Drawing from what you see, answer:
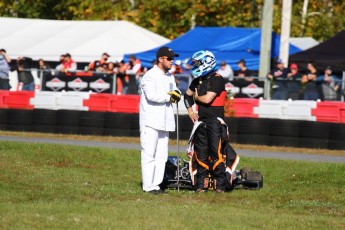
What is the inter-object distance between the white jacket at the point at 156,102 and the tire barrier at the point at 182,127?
9859 mm

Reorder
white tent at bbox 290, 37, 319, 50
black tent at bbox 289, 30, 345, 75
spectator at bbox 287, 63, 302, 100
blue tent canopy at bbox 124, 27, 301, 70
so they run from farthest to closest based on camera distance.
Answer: white tent at bbox 290, 37, 319, 50 < blue tent canopy at bbox 124, 27, 301, 70 < black tent at bbox 289, 30, 345, 75 < spectator at bbox 287, 63, 302, 100

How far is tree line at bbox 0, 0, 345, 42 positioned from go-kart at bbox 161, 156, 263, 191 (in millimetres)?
33959

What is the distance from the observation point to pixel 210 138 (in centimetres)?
1384

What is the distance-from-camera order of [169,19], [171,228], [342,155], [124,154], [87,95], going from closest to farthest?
1. [171,228]
2. [124,154]
3. [342,155]
4. [87,95]
5. [169,19]

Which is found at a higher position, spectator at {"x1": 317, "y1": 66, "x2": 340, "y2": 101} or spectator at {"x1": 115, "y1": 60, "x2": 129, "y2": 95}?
spectator at {"x1": 317, "y1": 66, "x2": 340, "y2": 101}

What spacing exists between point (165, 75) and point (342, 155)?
30.2 feet

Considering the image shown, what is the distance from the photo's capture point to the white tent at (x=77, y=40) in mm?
37625

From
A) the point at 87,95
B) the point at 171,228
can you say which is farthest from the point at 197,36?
the point at 171,228

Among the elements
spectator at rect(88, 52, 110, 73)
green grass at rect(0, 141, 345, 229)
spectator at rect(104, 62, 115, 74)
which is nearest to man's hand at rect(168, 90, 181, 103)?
green grass at rect(0, 141, 345, 229)

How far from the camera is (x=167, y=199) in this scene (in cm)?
1297

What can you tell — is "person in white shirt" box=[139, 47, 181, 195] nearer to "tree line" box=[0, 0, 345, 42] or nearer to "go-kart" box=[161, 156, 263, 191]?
"go-kart" box=[161, 156, 263, 191]

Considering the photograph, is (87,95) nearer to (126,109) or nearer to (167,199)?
(126,109)

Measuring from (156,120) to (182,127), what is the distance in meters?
10.9

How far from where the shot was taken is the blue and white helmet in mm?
13856
